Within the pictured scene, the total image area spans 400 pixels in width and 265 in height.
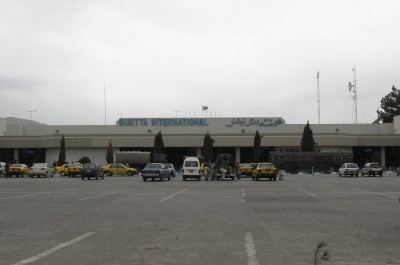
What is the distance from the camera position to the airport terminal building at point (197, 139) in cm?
8369

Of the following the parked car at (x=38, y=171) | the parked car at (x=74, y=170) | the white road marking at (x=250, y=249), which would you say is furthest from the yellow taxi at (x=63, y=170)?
the white road marking at (x=250, y=249)

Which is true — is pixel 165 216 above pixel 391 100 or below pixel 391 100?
A: below

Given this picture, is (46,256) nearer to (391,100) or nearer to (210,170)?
(210,170)

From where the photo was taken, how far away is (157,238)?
10.2 m

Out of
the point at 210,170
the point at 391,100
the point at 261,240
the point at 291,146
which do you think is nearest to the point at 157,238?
the point at 261,240

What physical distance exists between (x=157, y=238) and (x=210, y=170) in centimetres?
3425

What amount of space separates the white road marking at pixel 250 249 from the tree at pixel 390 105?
113 meters

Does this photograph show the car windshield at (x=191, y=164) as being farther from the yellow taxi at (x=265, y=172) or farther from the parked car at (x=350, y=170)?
the parked car at (x=350, y=170)

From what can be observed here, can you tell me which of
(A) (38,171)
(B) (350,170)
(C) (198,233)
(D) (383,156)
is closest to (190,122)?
(D) (383,156)

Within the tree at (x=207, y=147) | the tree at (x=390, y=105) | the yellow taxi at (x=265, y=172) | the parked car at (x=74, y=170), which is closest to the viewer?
the yellow taxi at (x=265, y=172)

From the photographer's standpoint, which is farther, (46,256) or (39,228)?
(39,228)

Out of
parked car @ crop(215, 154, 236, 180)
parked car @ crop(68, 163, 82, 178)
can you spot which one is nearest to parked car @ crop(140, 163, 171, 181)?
parked car @ crop(215, 154, 236, 180)

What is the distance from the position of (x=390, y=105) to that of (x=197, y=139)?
2186 inches

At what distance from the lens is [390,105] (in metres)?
116
